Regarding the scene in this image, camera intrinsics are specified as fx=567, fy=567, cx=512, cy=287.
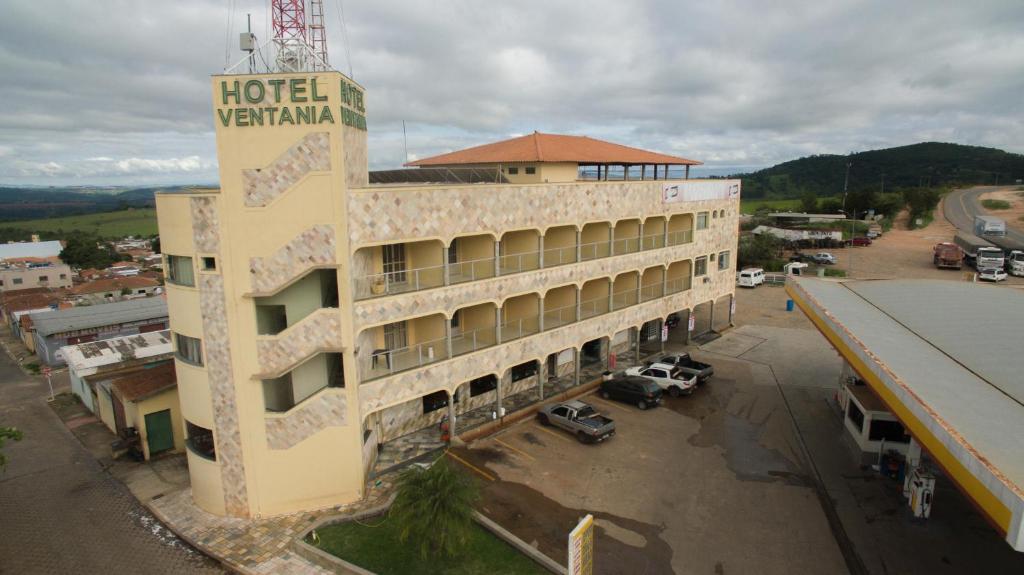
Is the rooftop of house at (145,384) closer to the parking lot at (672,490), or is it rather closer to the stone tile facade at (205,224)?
the stone tile facade at (205,224)

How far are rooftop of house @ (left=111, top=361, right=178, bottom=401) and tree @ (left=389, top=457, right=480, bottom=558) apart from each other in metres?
14.8

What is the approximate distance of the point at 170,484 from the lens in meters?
23.1

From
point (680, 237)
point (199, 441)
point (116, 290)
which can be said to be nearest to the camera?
point (199, 441)

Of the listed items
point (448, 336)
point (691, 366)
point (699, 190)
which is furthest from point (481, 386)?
point (699, 190)

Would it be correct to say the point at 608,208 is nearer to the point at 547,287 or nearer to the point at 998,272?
the point at 547,287

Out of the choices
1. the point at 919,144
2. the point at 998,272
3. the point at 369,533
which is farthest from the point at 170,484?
the point at 919,144

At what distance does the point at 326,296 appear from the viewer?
70.3ft

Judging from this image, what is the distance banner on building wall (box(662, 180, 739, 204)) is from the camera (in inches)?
1384

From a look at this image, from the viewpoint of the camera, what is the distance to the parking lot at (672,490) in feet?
58.1

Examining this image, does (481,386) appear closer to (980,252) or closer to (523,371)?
(523,371)

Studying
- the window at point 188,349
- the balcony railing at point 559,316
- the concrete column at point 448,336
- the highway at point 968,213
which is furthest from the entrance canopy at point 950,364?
the highway at point 968,213

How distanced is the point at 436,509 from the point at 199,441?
1128 cm

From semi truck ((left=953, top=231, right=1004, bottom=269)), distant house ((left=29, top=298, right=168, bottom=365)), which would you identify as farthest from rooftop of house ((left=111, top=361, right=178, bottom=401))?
semi truck ((left=953, top=231, right=1004, bottom=269))

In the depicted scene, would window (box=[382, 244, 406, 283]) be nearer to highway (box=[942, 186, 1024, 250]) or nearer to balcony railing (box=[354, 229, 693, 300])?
balcony railing (box=[354, 229, 693, 300])
